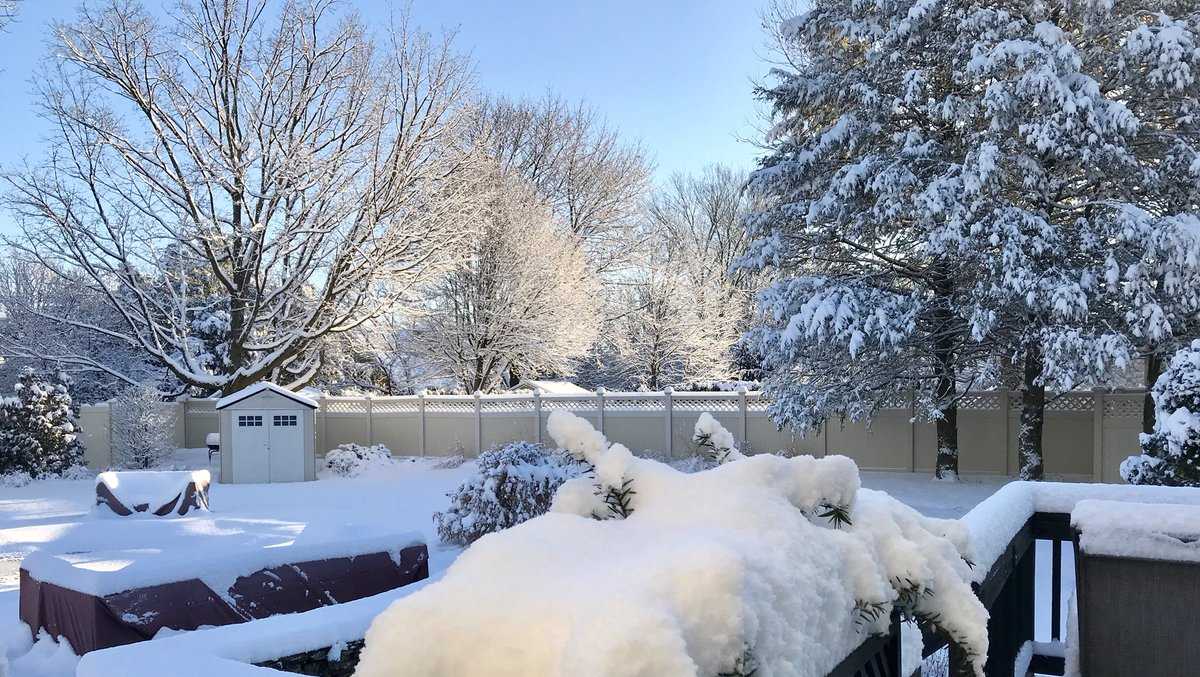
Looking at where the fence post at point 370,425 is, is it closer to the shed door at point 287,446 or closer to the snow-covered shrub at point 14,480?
the shed door at point 287,446

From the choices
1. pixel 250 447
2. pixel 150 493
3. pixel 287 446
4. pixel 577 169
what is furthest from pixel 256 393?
pixel 577 169

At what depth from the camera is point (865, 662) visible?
136cm

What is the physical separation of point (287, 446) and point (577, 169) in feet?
48.8

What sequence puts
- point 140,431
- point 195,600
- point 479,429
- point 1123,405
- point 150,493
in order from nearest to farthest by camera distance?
point 195,600
point 150,493
point 1123,405
point 140,431
point 479,429

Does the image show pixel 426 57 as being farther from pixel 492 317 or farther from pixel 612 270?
pixel 612 270

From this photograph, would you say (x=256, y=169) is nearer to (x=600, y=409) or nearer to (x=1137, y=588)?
(x=600, y=409)

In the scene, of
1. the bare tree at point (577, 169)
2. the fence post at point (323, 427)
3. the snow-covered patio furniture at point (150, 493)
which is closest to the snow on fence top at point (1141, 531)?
the snow-covered patio furniture at point (150, 493)

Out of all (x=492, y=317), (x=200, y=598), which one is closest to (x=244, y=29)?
(x=492, y=317)

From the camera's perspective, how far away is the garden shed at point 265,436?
15969 millimetres

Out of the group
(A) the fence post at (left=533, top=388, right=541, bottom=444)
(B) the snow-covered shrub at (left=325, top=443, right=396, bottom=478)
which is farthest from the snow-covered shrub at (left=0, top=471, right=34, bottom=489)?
(A) the fence post at (left=533, top=388, right=541, bottom=444)

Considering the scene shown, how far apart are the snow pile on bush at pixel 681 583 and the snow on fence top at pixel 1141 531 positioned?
1.36 m

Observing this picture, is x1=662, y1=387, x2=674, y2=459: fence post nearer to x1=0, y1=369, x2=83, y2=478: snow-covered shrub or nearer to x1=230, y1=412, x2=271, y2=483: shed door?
x1=230, y1=412, x2=271, y2=483: shed door

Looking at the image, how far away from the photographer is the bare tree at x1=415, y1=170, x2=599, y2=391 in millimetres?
22750

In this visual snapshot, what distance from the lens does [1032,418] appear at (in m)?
12.6
